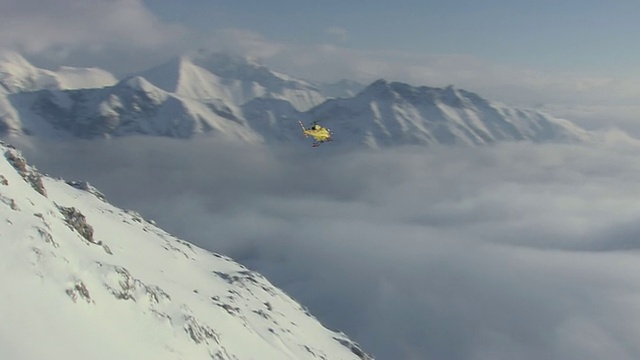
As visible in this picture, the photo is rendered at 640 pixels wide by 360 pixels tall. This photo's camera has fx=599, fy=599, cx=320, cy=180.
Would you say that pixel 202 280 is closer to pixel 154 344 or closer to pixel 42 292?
pixel 154 344

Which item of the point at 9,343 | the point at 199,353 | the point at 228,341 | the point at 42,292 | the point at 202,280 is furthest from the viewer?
the point at 202,280

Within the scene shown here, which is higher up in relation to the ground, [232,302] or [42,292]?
[42,292]

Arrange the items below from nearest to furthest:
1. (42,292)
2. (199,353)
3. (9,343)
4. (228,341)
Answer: (9,343) < (42,292) < (199,353) < (228,341)

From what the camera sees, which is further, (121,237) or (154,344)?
(121,237)

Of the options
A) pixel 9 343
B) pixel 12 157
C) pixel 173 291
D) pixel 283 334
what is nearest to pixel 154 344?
pixel 9 343

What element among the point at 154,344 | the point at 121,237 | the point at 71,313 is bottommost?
the point at 121,237

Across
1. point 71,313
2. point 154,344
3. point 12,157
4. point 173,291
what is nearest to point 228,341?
point 173,291

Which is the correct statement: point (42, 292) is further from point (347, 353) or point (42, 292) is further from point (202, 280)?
point (347, 353)
